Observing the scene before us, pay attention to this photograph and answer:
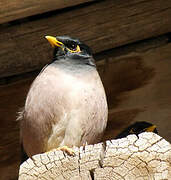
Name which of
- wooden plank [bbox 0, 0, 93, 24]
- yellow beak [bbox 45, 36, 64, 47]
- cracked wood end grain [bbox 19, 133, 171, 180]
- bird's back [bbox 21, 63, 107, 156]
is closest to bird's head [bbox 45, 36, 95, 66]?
yellow beak [bbox 45, 36, 64, 47]

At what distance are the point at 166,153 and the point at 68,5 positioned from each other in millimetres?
1299

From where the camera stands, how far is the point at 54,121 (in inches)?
89.6

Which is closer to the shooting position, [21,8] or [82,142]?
[82,142]

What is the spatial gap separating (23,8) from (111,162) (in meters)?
1.22

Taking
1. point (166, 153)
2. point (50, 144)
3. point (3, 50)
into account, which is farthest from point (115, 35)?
point (166, 153)

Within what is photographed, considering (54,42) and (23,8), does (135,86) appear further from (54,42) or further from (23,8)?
(23,8)

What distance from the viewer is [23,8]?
260cm

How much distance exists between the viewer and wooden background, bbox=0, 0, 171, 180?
9.05 feet

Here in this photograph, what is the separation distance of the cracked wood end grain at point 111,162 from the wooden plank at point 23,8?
43.9 inches

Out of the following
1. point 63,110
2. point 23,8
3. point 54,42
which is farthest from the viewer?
point 23,8

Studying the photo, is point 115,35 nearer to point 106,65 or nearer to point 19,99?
point 106,65

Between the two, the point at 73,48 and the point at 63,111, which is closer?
the point at 63,111

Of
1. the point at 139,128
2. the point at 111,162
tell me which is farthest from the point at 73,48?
the point at 111,162

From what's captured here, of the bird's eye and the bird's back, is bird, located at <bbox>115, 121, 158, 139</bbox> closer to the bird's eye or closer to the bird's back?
the bird's back
